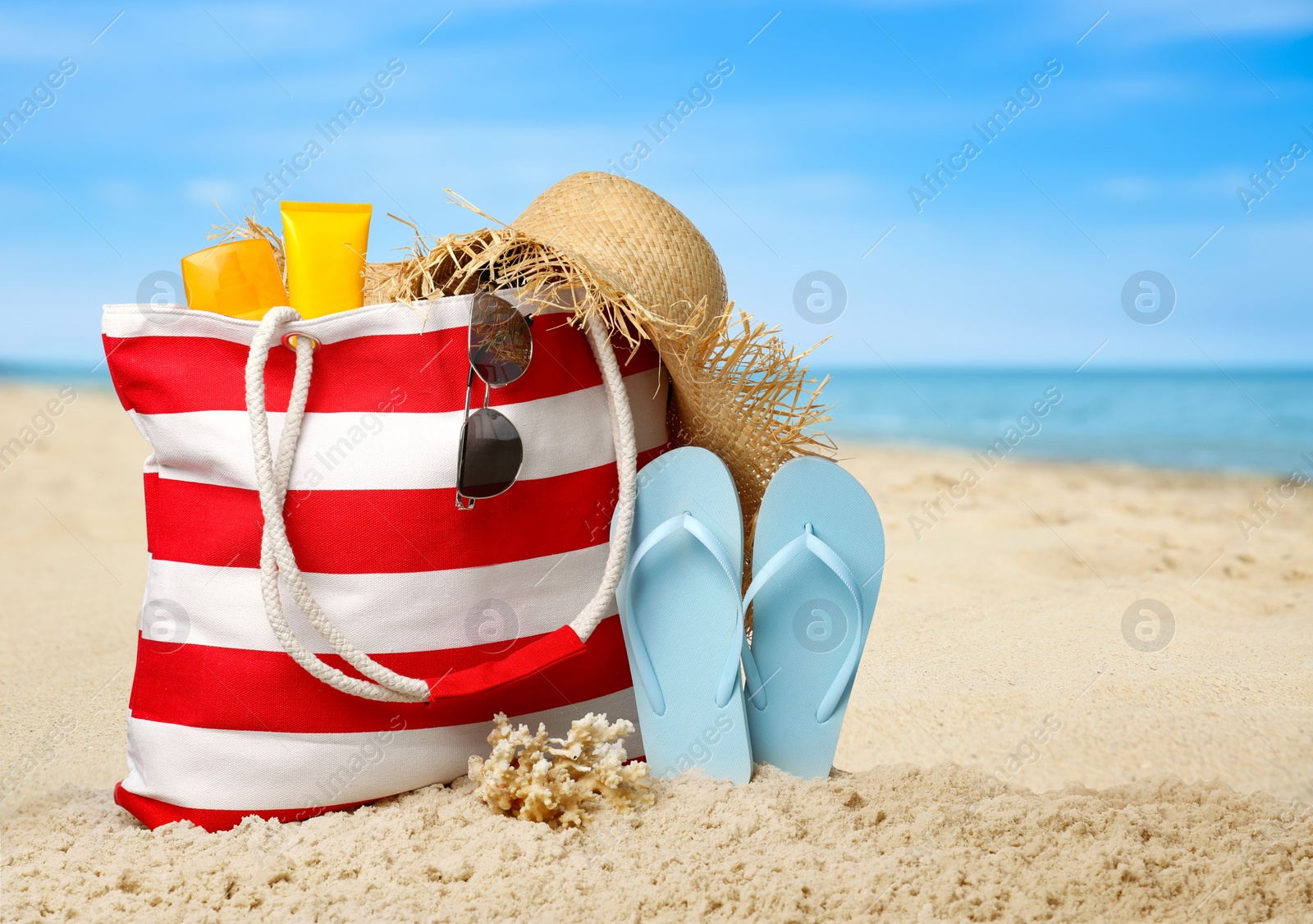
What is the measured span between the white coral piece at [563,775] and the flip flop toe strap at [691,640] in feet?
0.36

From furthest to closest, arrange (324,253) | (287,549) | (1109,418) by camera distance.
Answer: (1109,418) → (324,253) → (287,549)

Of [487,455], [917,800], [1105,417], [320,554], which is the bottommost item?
[1105,417]

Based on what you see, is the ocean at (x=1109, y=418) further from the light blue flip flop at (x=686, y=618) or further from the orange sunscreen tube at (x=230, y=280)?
the orange sunscreen tube at (x=230, y=280)

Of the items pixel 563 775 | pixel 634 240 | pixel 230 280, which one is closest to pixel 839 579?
pixel 563 775

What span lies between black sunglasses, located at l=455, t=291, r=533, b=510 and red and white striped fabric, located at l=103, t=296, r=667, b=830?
0.08 feet

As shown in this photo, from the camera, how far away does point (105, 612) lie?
2.86 m

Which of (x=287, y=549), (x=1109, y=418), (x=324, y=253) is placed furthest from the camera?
(x=1109, y=418)

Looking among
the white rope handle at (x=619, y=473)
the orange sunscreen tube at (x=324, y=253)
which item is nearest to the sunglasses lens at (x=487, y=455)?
the white rope handle at (x=619, y=473)

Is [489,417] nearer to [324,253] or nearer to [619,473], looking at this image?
[619,473]

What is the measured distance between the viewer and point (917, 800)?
4.56 feet

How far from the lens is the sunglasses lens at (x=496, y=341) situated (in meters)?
1.32

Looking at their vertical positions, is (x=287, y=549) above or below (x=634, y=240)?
below

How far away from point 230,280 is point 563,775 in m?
0.87

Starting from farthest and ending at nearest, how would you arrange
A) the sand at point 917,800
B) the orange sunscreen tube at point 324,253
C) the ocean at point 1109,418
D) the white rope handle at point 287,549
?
the ocean at point 1109,418 → the orange sunscreen tube at point 324,253 → the white rope handle at point 287,549 → the sand at point 917,800
